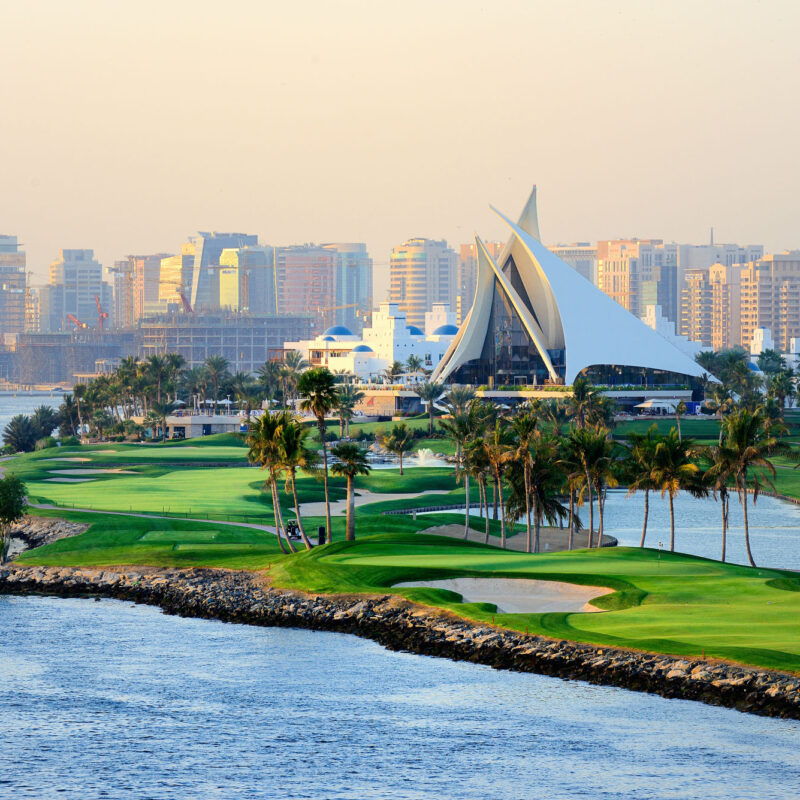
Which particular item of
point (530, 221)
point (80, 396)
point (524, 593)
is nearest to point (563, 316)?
point (530, 221)

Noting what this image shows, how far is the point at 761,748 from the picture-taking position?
3741 centimetres

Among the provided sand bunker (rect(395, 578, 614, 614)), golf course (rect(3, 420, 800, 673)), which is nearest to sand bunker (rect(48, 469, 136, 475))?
golf course (rect(3, 420, 800, 673))

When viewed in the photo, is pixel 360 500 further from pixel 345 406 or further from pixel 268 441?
pixel 345 406

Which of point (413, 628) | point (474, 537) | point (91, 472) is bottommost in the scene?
point (474, 537)

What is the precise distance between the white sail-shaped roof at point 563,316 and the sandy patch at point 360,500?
63450 mm

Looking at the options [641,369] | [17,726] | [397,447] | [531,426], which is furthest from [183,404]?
[17,726]

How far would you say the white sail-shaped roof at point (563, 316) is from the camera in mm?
165375

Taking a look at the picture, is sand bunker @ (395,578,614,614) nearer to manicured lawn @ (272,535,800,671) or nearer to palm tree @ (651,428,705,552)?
manicured lawn @ (272,535,800,671)

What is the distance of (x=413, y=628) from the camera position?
169 feet

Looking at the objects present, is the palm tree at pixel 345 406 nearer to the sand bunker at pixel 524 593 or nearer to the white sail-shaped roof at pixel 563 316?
the white sail-shaped roof at pixel 563 316

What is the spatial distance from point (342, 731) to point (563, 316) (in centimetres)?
12773

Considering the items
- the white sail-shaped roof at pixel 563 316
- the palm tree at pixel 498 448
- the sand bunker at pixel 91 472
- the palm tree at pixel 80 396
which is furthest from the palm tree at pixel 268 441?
the palm tree at pixel 80 396

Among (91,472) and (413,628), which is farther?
(91,472)

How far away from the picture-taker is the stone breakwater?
41.2m
